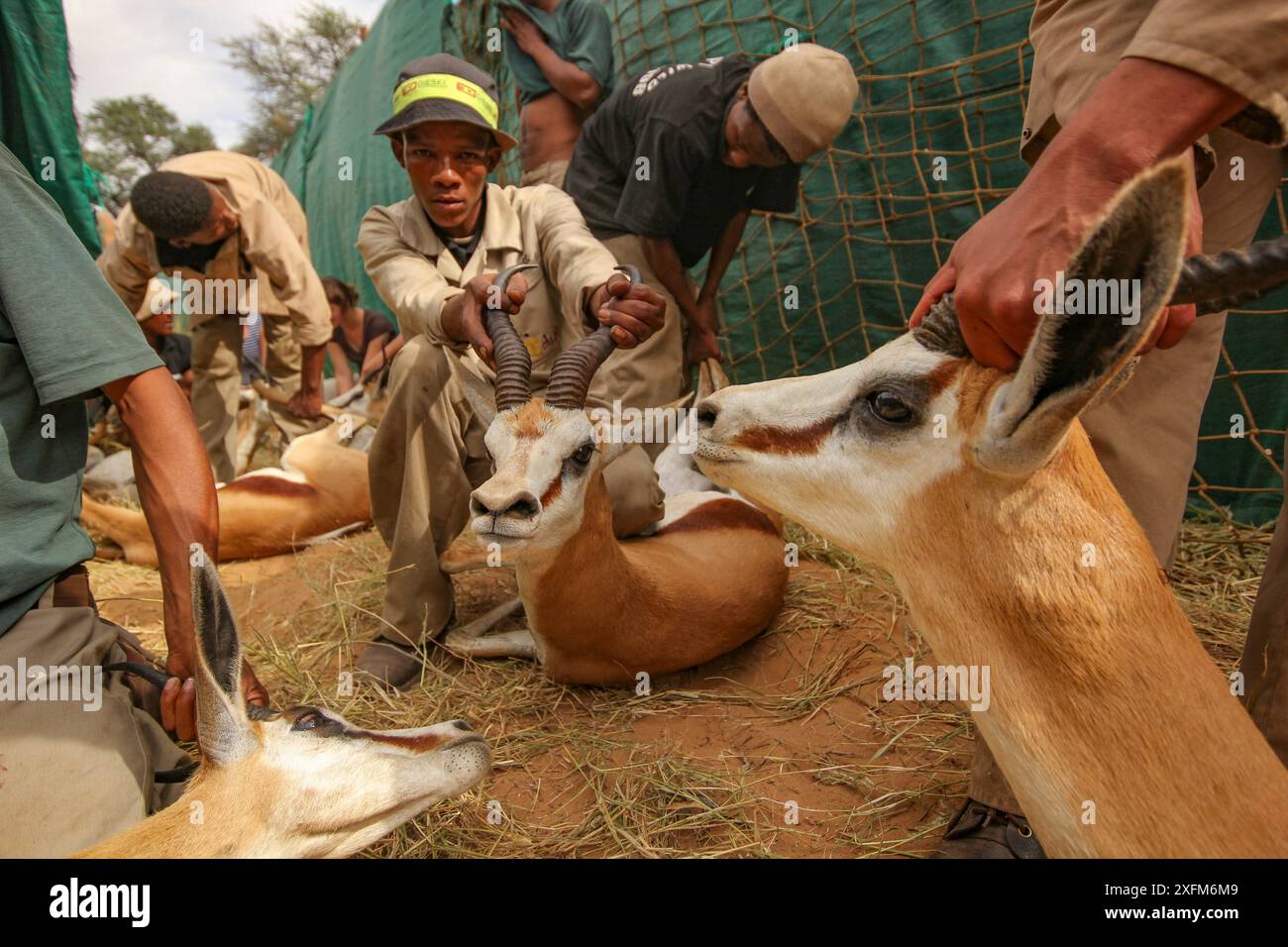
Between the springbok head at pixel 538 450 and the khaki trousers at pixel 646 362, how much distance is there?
1.26 meters

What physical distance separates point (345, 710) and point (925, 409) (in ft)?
7.50

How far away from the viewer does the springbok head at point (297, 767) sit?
1551mm

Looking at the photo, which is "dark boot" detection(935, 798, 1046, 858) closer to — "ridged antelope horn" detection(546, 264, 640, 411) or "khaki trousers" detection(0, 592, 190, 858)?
"ridged antelope horn" detection(546, 264, 640, 411)

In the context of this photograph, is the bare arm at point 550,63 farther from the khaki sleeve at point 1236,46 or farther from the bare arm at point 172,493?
the khaki sleeve at point 1236,46

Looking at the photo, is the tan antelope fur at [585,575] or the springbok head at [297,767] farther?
the tan antelope fur at [585,575]

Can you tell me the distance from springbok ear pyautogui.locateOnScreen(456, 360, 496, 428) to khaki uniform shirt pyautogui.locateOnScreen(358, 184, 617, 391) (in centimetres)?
12

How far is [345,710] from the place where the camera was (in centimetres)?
285

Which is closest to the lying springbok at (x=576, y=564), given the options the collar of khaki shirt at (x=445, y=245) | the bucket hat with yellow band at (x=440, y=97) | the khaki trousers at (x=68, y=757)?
the collar of khaki shirt at (x=445, y=245)

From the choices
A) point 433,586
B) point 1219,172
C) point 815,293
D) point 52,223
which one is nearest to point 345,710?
point 433,586

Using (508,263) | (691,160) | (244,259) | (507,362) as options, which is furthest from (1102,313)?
(244,259)

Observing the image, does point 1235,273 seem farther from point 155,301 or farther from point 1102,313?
point 155,301

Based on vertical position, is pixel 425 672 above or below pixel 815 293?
below

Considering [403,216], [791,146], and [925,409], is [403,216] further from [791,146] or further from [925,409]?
[925,409]

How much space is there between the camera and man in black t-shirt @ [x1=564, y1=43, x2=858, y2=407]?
3.77 m
